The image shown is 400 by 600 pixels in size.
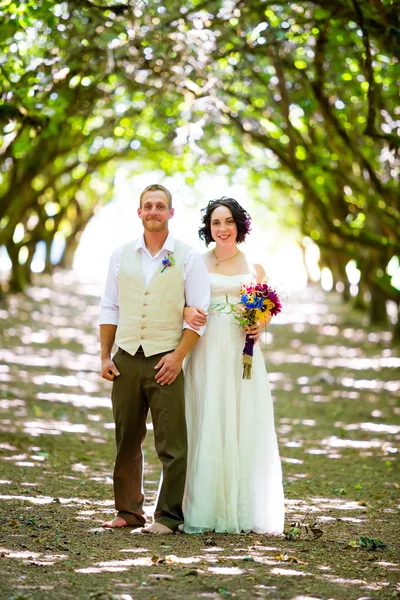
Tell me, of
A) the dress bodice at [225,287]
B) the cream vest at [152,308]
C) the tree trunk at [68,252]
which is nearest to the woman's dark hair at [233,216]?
the dress bodice at [225,287]

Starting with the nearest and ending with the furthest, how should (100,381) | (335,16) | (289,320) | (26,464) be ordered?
(26,464), (335,16), (100,381), (289,320)

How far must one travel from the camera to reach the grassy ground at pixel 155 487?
502cm

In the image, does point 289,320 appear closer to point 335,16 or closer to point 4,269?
point 4,269

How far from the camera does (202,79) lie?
12531 millimetres

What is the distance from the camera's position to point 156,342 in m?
6.43

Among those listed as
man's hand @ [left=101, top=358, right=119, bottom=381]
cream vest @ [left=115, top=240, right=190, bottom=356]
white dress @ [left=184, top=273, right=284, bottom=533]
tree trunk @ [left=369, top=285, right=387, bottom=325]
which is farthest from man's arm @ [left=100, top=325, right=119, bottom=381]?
tree trunk @ [left=369, top=285, right=387, bottom=325]

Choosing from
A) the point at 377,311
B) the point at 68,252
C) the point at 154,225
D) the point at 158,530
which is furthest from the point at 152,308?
the point at 68,252

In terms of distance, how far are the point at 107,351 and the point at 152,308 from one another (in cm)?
58

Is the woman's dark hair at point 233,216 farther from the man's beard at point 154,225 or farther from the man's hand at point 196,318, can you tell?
the man's hand at point 196,318

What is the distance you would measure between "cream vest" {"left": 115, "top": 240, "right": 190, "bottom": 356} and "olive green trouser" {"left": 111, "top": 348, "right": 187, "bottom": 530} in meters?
0.10

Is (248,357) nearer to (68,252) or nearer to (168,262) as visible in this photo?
(168,262)

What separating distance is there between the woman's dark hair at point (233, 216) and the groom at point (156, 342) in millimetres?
506

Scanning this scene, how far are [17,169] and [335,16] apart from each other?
37.5 ft

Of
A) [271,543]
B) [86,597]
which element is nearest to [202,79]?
[271,543]
